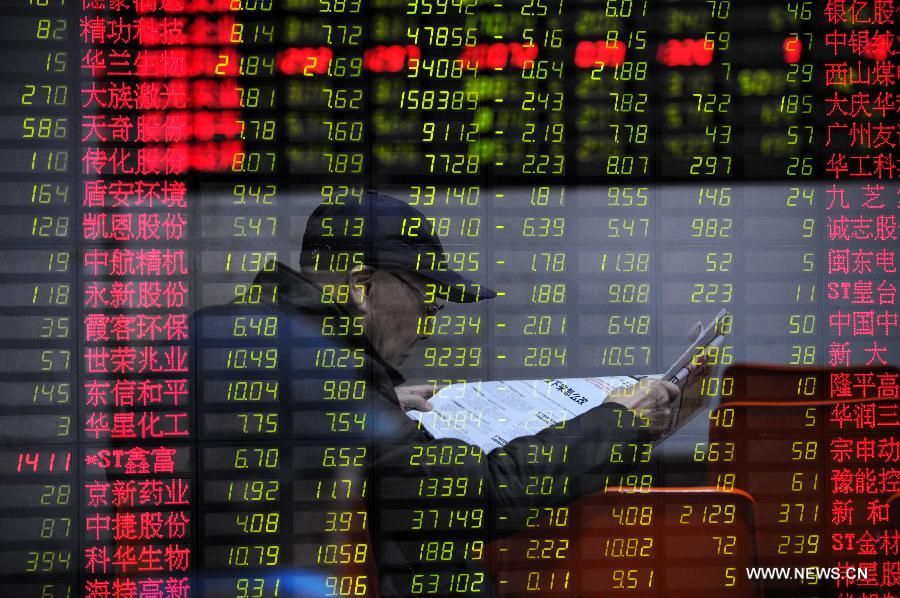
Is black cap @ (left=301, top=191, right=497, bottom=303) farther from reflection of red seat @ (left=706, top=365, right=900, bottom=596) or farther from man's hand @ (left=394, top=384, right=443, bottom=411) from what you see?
reflection of red seat @ (left=706, top=365, right=900, bottom=596)

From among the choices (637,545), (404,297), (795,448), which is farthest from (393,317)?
(795,448)

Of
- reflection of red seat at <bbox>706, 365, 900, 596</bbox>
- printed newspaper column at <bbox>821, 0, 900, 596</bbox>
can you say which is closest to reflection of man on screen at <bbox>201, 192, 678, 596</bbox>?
reflection of red seat at <bbox>706, 365, 900, 596</bbox>

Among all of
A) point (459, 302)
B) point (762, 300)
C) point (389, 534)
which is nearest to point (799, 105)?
point (762, 300)

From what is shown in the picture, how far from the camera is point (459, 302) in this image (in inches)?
106

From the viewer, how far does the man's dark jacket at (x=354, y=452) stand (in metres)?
2.69

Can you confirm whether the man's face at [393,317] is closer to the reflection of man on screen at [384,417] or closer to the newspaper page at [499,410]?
the reflection of man on screen at [384,417]

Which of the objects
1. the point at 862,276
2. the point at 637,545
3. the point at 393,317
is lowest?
the point at 637,545

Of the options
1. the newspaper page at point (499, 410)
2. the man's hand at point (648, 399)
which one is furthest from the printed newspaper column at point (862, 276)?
the newspaper page at point (499, 410)

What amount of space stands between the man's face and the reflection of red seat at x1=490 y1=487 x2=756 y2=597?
73 cm

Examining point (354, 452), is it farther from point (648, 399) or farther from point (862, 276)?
→ point (862, 276)

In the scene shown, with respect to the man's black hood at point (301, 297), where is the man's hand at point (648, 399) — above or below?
below

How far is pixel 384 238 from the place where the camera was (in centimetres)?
269

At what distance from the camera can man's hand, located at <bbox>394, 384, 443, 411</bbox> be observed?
268cm

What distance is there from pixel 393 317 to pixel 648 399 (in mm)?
874
